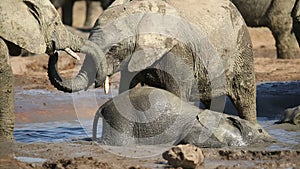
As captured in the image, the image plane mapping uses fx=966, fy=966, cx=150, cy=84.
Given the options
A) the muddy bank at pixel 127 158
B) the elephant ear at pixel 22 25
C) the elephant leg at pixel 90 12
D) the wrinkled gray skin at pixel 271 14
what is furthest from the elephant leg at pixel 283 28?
the elephant leg at pixel 90 12

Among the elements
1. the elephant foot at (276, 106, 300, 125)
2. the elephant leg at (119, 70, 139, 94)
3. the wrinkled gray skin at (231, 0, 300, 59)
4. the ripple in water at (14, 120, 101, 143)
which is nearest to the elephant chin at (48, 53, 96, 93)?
the elephant leg at (119, 70, 139, 94)

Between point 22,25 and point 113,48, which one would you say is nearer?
point 113,48

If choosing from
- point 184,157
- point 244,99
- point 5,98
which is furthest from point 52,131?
point 184,157

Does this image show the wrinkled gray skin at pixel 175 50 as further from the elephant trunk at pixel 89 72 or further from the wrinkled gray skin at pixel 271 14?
the wrinkled gray skin at pixel 271 14

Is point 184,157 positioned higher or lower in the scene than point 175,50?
lower

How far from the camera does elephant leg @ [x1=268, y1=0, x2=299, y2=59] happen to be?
12.7 metres

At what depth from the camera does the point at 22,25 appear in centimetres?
746

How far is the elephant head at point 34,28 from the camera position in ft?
24.2

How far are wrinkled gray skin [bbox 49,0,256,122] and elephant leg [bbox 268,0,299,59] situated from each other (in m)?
4.74

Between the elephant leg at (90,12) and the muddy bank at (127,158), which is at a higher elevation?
the muddy bank at (127,158)

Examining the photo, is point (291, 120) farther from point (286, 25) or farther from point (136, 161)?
point (286, 25)

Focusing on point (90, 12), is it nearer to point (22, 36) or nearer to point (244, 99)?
point (244, 99)

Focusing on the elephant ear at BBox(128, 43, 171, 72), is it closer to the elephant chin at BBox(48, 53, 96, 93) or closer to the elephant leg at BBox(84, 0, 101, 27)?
the elephant chin at BBox(48, 53, 96, 93)

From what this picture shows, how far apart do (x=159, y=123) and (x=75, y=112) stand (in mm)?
2629
